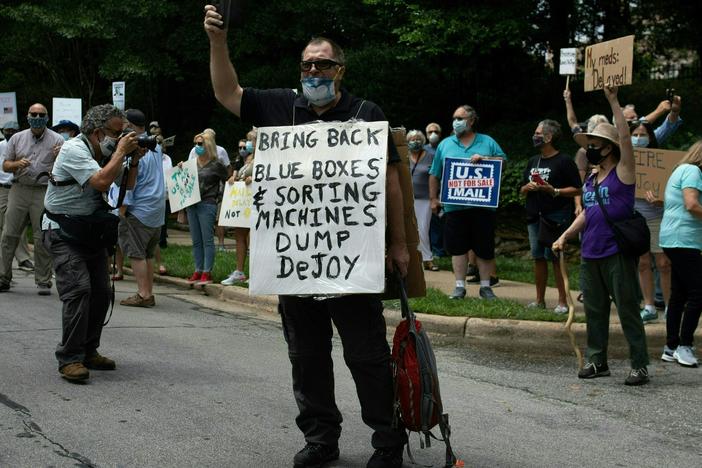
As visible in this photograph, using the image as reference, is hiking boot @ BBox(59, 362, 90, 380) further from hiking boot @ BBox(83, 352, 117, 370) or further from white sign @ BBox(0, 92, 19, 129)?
white sign @ BBox(0, 92, 19, 129)

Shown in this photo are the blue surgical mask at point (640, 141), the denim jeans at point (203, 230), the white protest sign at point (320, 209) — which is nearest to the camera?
the white protest sign at point (320, 209)

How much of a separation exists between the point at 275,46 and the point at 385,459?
63.4 ft

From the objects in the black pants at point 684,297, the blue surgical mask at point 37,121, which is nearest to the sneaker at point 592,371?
the black pants at point 684,297

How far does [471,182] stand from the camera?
10.3 m

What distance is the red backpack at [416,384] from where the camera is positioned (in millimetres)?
4484

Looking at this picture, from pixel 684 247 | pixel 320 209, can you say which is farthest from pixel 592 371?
pixel 320 209

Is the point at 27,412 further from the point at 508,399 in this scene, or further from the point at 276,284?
the point at 508,399

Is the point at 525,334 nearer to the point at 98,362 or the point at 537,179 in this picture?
the point at 537,179

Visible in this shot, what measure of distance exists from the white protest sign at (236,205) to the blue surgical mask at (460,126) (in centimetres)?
272

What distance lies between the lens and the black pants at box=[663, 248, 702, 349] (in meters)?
7.64

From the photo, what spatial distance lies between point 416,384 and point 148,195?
6.40 metres

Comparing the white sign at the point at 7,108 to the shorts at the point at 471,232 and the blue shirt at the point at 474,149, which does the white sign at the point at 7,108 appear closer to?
the blue shirt at the point at 474,149

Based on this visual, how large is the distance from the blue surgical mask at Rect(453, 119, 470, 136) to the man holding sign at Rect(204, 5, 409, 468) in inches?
219

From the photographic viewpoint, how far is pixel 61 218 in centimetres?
659
